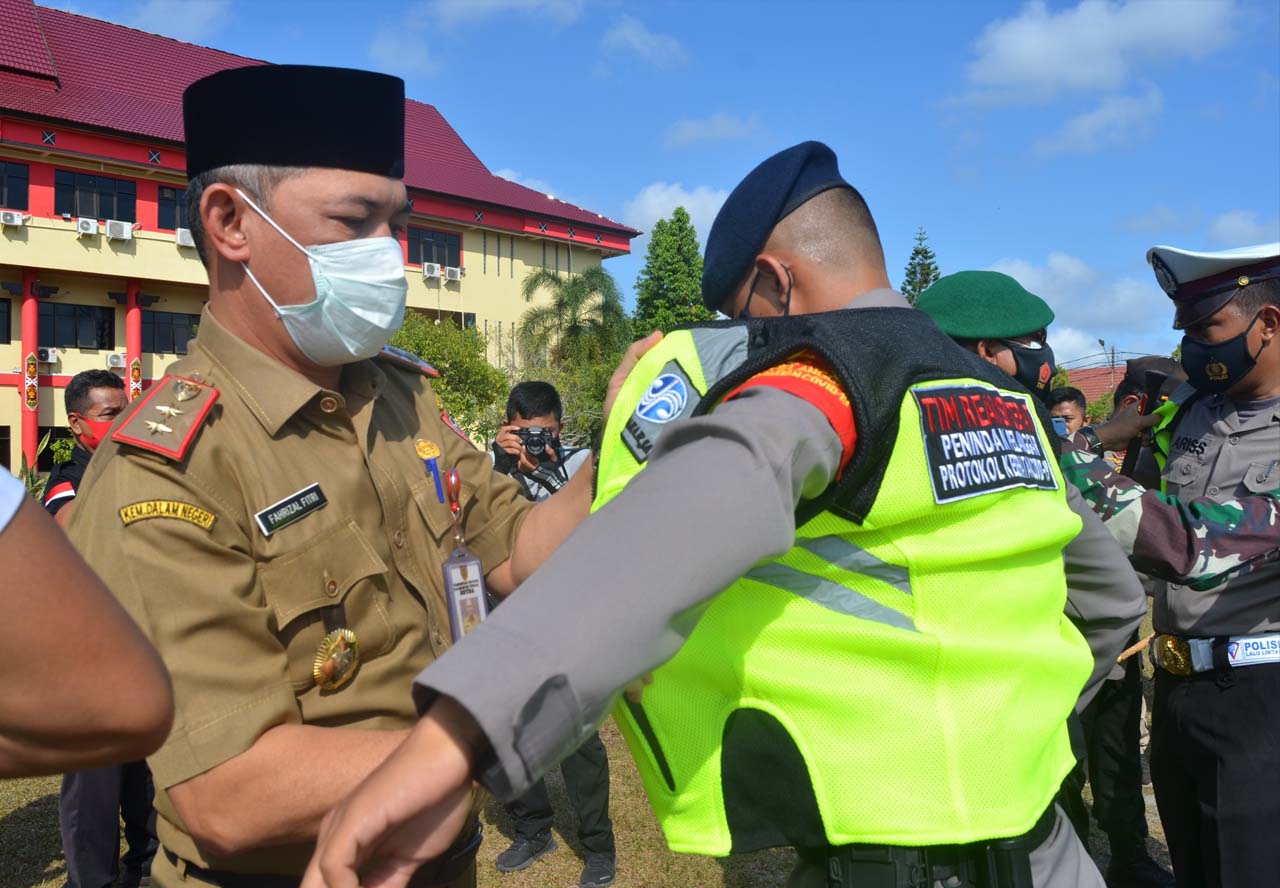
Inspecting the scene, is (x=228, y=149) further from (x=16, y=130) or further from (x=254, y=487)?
(x=16, y=130)

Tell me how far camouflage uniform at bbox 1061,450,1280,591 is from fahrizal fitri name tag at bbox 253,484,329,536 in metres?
1.95

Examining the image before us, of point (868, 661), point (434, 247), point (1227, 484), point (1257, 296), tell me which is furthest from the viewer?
point (434, 247)

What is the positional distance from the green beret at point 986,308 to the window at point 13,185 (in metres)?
27.0

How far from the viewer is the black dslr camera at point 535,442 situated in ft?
18.4

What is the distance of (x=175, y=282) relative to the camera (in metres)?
25.6

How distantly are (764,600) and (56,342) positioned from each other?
28.3m

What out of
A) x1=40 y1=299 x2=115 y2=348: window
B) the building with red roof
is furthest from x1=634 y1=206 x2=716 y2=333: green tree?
x1=40 y1=299 x2=115 y2=348: window

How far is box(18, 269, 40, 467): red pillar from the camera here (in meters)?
23.3

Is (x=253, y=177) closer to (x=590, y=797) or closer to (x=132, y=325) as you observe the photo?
(x=590, y=797)

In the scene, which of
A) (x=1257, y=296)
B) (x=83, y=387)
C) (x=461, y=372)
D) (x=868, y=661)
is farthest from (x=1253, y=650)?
(x=461, y=372)

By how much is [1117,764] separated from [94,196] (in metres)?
28.0

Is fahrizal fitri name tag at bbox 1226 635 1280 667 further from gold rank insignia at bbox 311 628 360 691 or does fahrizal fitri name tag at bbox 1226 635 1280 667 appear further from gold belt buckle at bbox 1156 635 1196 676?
gold rank insignia at bbox 311 628 360 691

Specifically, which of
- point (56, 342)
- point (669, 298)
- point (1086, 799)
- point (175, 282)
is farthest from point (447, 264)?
point (1086, 799)

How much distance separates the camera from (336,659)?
1.62 metres
